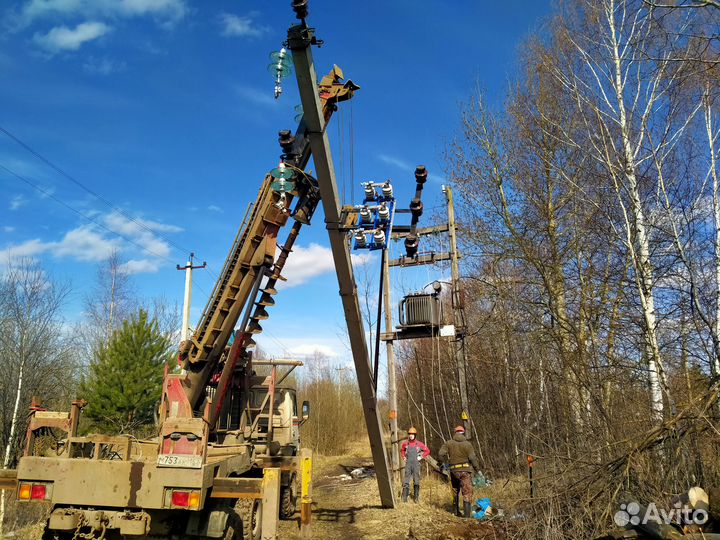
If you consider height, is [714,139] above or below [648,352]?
above

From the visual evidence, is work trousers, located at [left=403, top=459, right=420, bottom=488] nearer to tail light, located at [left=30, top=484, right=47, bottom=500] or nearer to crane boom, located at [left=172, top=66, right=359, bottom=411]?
crane boom, located at [left=172, top=66, right=359, bottom=411]

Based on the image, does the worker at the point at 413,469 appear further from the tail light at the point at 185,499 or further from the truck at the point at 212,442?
the tail light at the point at 185,499

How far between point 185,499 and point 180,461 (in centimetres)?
41

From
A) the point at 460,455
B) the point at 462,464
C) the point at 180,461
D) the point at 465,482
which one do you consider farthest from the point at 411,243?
the point at 180,461

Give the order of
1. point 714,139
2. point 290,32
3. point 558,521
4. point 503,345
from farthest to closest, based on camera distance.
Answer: point 503,345, point 714,139, point 558,521, point 290,32

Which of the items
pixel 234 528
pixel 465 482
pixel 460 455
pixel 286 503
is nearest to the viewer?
pixel 234 528

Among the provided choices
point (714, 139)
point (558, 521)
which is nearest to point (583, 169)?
point (714, 139)

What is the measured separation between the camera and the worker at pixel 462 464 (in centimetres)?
1014

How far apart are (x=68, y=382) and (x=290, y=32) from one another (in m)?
30.3

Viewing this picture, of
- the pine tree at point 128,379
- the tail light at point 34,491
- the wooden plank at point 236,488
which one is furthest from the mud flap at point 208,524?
the pine tree at point 128,379

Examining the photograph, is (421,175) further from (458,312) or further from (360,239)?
(458,312)

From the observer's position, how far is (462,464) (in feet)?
33.6

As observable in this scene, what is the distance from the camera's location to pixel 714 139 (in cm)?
906

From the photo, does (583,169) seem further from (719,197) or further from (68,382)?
(68,382)
